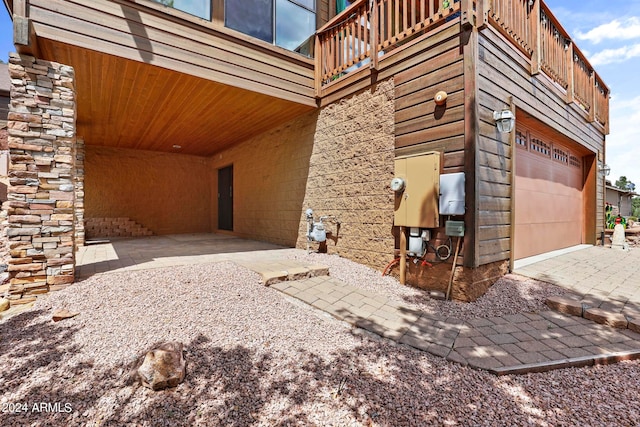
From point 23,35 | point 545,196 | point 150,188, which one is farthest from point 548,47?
point 150,188

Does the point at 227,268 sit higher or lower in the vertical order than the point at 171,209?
lower

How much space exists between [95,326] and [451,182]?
3830mm

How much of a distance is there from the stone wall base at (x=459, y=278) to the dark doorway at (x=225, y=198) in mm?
6664

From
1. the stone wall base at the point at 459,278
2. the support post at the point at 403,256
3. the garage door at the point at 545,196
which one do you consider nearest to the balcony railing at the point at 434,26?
the garage door at the point at 545,196

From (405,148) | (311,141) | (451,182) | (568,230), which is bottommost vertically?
(568,230)

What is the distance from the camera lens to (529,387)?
1.83 m

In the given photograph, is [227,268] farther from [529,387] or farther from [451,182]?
[529,387]

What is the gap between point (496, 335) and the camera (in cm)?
250

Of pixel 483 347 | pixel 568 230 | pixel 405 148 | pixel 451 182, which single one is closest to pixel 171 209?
pixel 405 148

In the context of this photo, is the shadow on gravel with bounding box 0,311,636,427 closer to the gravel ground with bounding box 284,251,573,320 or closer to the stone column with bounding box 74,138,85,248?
the gravel ground with bounding box 284,251,573,320

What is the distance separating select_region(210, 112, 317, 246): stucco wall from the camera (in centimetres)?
589

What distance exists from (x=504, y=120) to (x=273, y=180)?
4.77m

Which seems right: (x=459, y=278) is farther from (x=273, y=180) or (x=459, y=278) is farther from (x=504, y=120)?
(x=273, y=180)

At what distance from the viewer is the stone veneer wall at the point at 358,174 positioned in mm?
4121
